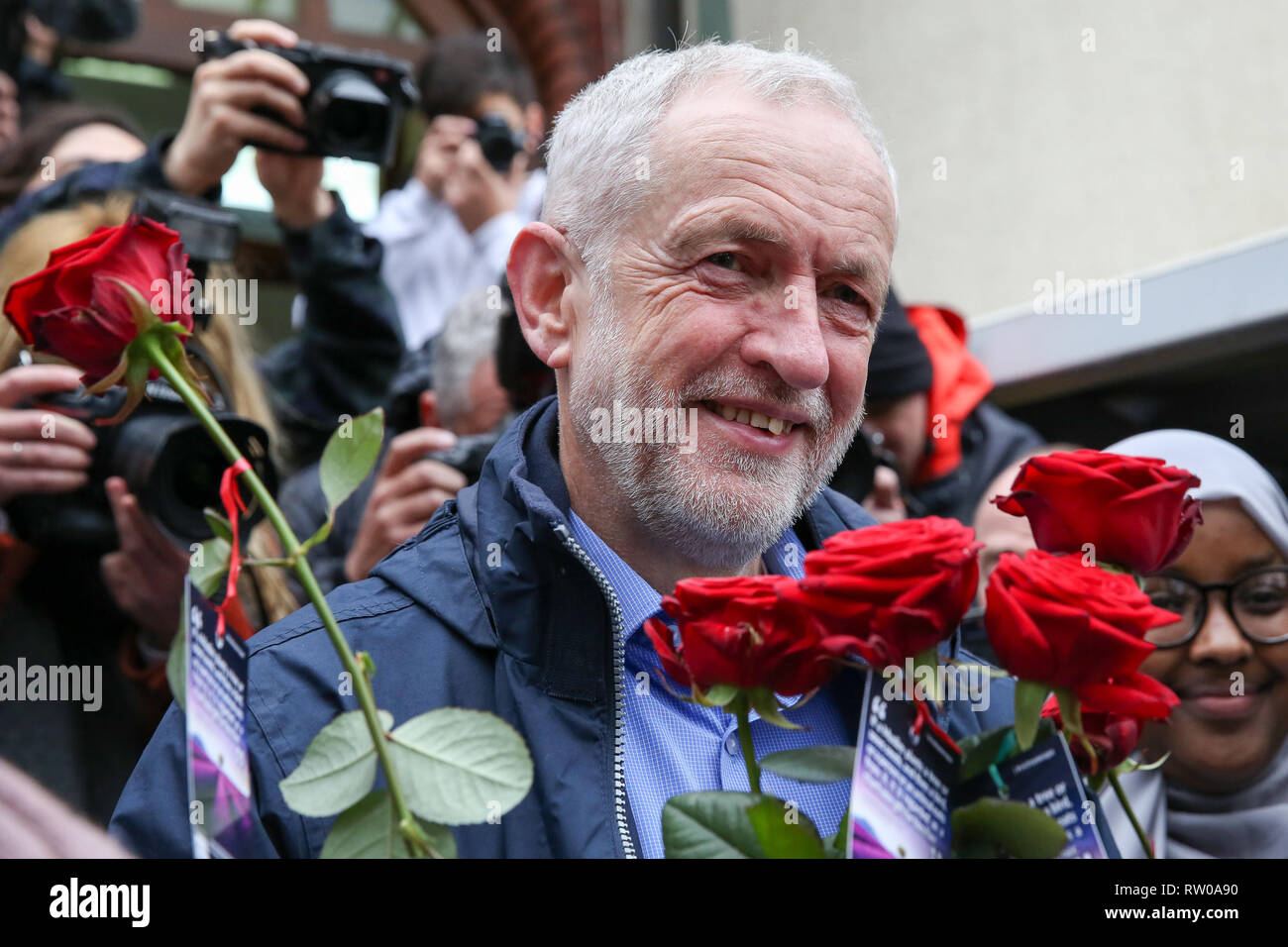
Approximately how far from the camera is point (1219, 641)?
172 centimetres

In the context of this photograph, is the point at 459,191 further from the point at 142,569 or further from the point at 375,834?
the point at 375,834

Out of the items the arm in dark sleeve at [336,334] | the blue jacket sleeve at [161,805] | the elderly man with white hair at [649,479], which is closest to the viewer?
the blue jacket sleeve at [161,805]

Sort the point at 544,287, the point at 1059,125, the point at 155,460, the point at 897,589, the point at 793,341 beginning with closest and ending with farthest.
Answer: the point at 897,589, the point at 793,341, the point at 544,287, the point at 155,460, the point at 1059,125

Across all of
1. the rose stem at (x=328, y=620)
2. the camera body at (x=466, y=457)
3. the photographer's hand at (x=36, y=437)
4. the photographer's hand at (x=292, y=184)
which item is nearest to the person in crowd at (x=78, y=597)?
the photographer's hand at (x=36, y=437)

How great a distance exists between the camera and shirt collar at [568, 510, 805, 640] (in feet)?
4.52

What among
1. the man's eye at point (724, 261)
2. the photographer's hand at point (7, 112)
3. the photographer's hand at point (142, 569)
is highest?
the photographer's hand at point (7, 112)

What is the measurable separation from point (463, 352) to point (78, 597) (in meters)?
0.92

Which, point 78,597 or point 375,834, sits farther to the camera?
point 78,597

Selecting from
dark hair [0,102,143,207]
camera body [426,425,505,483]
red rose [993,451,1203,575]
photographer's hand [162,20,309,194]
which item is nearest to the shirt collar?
red rose [993,451,1203,575]

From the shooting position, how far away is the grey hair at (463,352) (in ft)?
8.54

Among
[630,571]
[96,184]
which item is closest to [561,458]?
[630,571]

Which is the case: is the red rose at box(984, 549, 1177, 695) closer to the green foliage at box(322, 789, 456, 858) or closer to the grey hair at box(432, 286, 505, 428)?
the green foliage at box(322, 789, 456, 858)

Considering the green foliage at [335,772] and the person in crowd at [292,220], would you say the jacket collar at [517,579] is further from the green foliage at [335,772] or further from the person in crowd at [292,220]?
the person in crowd at [292,220]
